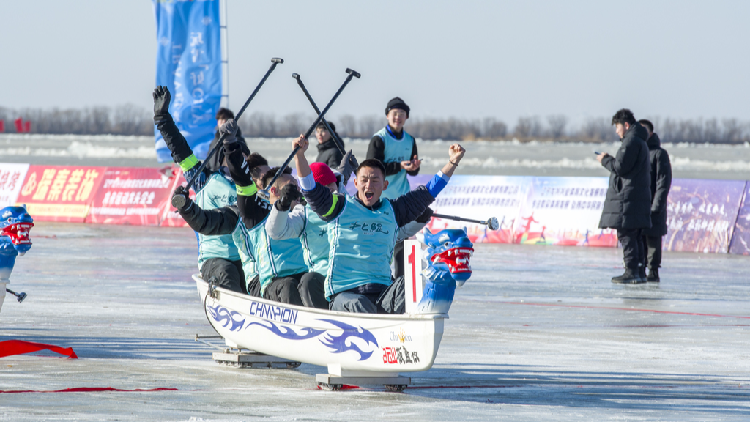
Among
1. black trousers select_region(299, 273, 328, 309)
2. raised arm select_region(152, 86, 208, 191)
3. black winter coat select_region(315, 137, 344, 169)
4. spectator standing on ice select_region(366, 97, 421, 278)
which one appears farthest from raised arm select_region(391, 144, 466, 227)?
black winter coat select_region(315, 137, 344, 169)

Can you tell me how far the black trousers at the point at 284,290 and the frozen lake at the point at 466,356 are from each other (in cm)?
53

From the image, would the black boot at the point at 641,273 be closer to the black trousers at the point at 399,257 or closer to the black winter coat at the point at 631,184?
the black winter coat at the point at 631,184

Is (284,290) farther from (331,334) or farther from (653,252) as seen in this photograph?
(653,252)

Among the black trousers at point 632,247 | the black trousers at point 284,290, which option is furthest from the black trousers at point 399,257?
the black trousers at point 632,247

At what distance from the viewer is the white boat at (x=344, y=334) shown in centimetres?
625

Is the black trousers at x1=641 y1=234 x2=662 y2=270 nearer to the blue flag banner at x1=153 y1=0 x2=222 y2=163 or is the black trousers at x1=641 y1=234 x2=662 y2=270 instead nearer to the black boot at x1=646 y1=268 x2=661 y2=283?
the black boot at x1=646 y1=268 x2=661 y2=283

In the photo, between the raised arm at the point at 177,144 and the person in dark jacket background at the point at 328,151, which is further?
the person in dark jacket background at the point at 328,151

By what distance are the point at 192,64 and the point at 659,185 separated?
9.18 m

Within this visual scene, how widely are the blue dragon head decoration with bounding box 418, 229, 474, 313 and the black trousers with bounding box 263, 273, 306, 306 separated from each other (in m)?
1.53

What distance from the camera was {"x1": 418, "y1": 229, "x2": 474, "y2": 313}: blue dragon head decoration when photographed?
6.21 metres

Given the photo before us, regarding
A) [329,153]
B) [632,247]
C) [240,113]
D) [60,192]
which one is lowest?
[60,192]

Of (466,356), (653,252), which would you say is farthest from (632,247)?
(466,356)

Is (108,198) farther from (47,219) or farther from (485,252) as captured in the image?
(485,252)

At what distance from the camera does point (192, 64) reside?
20.3 m
